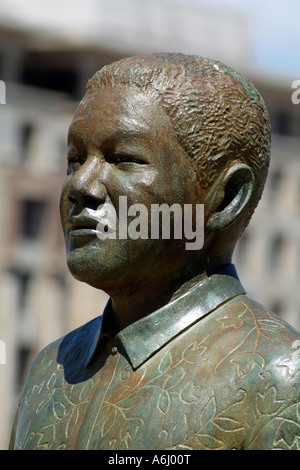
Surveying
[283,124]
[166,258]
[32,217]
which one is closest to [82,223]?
[166,258]

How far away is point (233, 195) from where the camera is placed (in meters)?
5.72

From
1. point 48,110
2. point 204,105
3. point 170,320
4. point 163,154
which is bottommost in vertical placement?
point 48,110

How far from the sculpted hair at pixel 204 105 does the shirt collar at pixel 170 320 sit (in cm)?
46

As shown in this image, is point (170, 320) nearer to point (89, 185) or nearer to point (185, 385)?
point (185, 385)

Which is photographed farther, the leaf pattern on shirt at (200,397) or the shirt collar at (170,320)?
the shirt collar at (170,320)

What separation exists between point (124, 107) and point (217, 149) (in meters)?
0.43

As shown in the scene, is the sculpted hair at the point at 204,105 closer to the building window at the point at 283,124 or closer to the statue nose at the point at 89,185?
the statue nose at the point at 89,185

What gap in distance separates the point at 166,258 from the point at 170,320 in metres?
0.27

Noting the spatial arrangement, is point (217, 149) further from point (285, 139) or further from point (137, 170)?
point (285, 139)

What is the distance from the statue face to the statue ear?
126 mm

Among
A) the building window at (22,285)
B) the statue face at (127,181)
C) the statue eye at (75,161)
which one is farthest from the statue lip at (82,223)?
the building window at (22,285)

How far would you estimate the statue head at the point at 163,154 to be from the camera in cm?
554

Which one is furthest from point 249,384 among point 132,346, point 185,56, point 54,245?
point 54,245

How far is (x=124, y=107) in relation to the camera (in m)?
5.57
